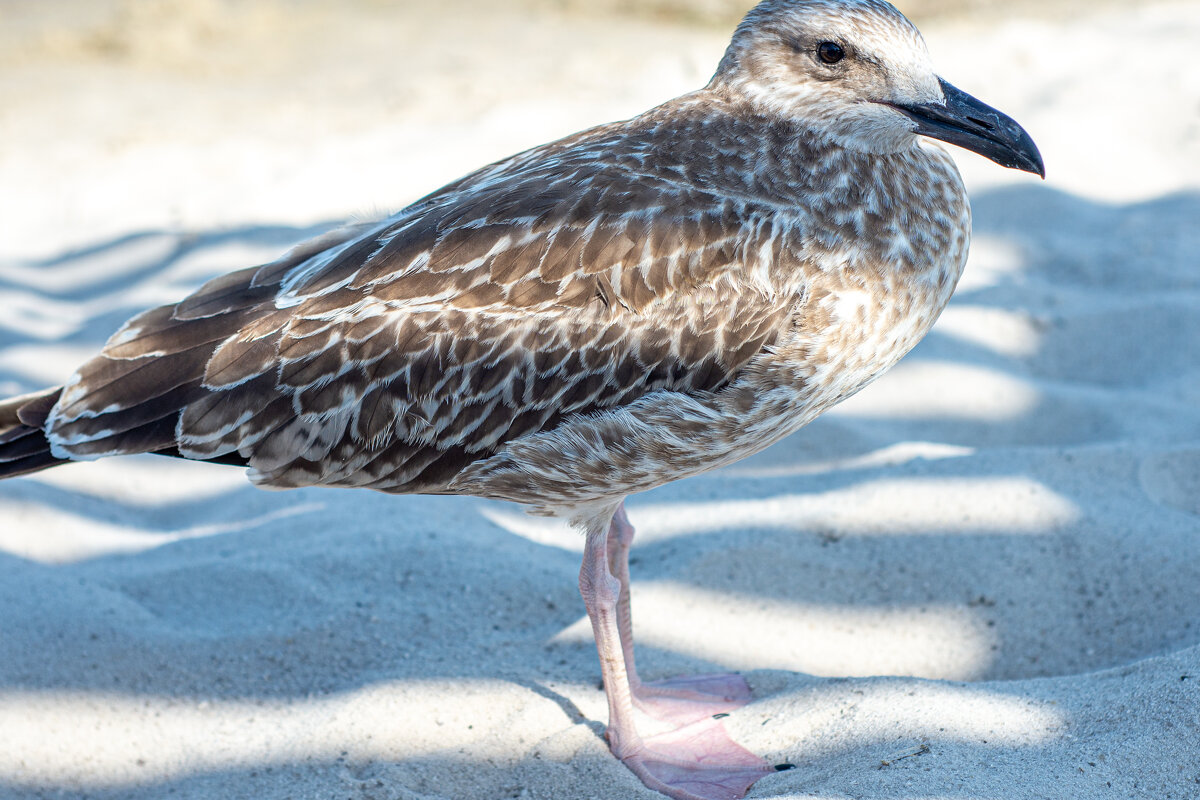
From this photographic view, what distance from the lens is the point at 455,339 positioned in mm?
2979

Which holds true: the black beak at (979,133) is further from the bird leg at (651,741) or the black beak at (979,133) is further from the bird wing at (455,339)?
the bird leg at (651,741)

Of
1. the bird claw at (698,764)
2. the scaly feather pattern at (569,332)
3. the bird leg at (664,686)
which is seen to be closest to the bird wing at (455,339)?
the scaly feather pattern at (569,332)

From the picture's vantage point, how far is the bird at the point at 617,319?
2.90 meters

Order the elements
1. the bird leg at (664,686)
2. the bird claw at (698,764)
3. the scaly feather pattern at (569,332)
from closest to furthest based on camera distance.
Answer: the scaly feather pattern at (569,332), the bird claw at (698,764), the bird leg at (664,686)

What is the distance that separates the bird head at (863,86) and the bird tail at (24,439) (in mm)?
2198

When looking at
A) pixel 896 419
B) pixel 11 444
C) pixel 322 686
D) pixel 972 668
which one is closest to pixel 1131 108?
pixel 896 419

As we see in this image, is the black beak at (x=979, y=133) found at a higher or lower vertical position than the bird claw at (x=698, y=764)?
higher

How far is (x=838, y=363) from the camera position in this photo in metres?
2.90

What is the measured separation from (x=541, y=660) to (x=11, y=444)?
1.71m

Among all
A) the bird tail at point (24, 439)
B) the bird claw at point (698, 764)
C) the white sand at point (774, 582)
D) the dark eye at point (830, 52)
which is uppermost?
the dark eye at point (830, 52)

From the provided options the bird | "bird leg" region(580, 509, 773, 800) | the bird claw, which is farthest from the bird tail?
the bird claw

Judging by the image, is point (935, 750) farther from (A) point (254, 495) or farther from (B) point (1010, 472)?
(A) point (254, 495)

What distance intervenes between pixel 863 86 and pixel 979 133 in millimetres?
334

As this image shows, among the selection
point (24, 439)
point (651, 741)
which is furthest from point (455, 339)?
point (651, 741)
